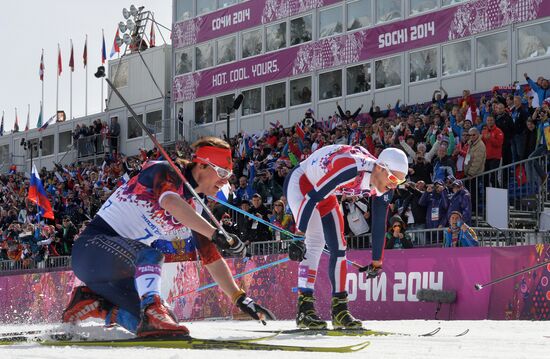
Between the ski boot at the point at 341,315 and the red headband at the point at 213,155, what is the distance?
2313 millimetres

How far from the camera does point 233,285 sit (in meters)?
7.12

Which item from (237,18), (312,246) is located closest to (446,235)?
(312,246)

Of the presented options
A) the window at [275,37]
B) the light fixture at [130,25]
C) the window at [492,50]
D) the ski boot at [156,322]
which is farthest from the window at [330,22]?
the ski boot at [156,322]

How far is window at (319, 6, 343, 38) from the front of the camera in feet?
102

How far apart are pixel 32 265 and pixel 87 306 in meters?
17.1

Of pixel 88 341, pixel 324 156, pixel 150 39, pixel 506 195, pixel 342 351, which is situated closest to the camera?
pixel 342 351

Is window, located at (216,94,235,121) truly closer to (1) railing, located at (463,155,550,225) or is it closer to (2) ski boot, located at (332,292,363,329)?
(1) railing, located at (463,155,550,225)

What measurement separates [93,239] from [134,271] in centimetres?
37

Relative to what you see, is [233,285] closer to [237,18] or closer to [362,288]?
[362,288]

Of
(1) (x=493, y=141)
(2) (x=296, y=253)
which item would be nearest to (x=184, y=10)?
(1) (x=493, y=141)

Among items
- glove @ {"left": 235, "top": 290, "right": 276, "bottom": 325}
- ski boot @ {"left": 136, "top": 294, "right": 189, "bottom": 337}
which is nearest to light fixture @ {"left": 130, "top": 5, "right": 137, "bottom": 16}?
glove @ {"left": 235, "top": 290, "right": 276, "bottom": 325}

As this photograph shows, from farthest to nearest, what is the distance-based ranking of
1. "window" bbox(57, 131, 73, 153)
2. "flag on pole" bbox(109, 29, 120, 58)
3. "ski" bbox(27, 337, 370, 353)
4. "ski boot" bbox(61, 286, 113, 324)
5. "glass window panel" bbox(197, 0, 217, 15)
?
"window" bbox(57, 131, 73, 153), "flag on pole" bbox(109, 29, 120, 58), "glass window panel" bbox(197, 0, 217, 15), "ski boot" bbox(61, 286, 113, 324), "ski" bbox(27, 337, 370, 353)

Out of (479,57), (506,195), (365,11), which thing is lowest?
(506,195)

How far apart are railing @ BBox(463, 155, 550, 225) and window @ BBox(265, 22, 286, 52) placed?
58.6ft
